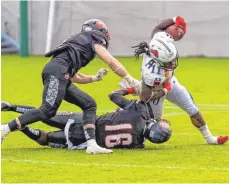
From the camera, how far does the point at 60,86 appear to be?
11258 mm

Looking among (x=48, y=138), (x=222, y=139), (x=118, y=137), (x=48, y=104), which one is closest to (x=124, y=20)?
(x=222, y=139)

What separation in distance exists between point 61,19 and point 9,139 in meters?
25.3

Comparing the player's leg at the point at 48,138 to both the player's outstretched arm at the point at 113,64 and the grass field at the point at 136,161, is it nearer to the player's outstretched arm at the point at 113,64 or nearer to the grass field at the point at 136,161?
the grass field at the point at 136,161

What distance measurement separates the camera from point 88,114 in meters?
11.4

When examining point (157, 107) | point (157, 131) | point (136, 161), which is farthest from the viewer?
point (157, 107)

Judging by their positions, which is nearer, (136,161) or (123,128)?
(136,161)

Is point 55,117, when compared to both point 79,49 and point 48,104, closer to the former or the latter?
point 48,104

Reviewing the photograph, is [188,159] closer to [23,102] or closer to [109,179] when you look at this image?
[109,179]

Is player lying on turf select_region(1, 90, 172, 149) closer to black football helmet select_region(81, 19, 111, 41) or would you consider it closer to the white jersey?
the white jersey

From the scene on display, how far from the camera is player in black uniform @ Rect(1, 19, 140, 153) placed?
36.8 ft

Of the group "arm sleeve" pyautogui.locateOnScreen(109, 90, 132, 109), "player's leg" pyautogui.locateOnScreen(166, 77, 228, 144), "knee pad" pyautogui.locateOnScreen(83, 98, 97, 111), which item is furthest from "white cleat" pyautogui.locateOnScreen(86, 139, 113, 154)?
"player's leg" pyautogui.locateOnScreen(166, 77, 228, 144)

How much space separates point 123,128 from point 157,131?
0.45 meters

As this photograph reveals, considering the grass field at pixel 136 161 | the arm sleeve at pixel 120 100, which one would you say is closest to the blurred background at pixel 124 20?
the grass field at pixel 136 161

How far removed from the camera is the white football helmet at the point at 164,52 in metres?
11.5
